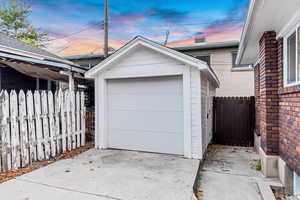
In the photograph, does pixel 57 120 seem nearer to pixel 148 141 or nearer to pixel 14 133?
pixel 14 133

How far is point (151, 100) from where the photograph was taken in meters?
5.16

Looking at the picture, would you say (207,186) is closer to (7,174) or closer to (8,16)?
(7,174)

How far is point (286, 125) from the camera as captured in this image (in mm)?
3334

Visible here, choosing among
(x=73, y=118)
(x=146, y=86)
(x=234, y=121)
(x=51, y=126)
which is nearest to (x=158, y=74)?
(x=146, y=86)

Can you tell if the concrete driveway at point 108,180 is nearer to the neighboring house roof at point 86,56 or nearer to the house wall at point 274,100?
the house wall at point 274,100

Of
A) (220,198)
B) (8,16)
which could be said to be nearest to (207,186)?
(220,198)

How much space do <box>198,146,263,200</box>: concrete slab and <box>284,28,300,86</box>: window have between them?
1.96m

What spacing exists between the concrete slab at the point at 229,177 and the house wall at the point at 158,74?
58cm

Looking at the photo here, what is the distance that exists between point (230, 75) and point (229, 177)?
279 inches

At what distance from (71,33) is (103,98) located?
10393mm

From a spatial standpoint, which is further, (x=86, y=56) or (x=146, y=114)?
(x=86, y=56)

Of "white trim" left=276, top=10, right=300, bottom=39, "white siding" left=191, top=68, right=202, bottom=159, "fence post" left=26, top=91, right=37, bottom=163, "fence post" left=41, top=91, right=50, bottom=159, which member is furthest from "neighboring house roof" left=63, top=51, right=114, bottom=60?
"white trim" left=276, top=10, right=300, bottom=39

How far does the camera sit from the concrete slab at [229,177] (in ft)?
10.1

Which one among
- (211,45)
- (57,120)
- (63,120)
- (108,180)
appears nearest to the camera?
(108,180)
